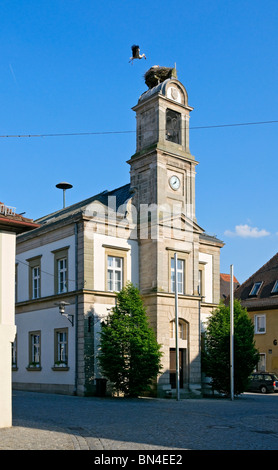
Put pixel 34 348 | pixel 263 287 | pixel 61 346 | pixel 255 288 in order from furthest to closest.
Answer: pixel 255 288, pixel 263 287, pixel 34 348, pixel 61 346

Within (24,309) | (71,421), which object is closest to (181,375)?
(24,309)

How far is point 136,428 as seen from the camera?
46.0 ft

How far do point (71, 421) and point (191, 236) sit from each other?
17082 mm

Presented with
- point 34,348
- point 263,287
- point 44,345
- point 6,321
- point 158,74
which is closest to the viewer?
point 6,321

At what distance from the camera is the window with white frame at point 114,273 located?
2862 cm

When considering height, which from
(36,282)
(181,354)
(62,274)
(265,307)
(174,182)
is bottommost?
(181,354)

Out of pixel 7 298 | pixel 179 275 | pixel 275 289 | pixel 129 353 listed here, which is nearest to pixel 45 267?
pixel 179 275

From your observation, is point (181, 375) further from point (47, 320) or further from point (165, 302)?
point (47, 320)

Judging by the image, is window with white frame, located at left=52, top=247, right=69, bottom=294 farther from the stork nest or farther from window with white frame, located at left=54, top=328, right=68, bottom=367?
the stork nest

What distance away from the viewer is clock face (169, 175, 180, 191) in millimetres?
30672

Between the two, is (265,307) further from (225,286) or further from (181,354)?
(181,354)

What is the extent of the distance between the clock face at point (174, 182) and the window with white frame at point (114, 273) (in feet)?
16.8

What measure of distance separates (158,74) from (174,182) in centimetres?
700

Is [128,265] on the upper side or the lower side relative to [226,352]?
upper
